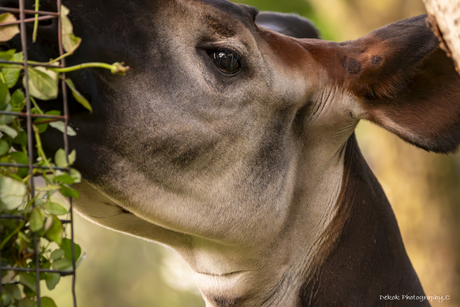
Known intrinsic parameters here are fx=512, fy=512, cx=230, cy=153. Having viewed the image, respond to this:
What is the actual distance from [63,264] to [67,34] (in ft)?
2.45

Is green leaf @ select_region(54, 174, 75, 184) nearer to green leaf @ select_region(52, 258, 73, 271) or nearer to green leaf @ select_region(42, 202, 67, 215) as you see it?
green leaf @ select_region(42, 202, 67, 215)

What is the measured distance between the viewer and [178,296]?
17297 mm

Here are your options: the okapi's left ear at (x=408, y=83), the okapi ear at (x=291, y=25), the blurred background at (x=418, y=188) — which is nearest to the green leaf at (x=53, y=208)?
the okapi's left ear at (x=408, y=83)

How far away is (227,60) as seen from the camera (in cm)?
248

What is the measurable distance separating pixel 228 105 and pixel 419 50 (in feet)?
3.37

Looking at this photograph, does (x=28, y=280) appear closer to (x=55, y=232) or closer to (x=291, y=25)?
(x=55, y=232)

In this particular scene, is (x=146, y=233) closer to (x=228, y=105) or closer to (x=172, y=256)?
(x=228, y=105)

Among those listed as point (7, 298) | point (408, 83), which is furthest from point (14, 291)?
point (408, 83)

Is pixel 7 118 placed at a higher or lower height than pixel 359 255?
higher

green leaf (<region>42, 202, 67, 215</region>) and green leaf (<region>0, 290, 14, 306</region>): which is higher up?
green leaf (<region>42, 202, 67, 215</region>)

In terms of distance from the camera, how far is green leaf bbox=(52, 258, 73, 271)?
1648 mm

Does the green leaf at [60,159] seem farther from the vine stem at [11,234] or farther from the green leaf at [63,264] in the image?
the green leaf at [63,264]

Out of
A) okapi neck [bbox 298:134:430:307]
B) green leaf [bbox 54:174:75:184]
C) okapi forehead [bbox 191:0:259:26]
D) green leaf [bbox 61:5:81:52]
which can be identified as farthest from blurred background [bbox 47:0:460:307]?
green leaf [bbox 54:174:75:184]

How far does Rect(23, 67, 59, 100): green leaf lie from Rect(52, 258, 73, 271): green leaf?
21.1 inches
